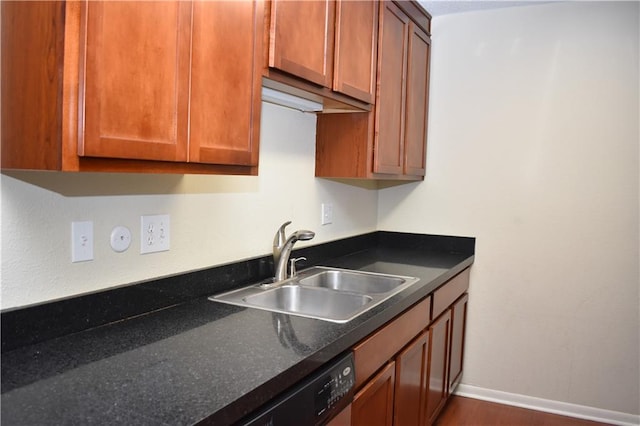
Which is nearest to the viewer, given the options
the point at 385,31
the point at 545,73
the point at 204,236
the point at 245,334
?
the point at 245,334

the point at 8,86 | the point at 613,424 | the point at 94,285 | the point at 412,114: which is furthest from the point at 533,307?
the point at 8,86

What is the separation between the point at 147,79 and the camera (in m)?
1.17

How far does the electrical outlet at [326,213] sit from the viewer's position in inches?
106

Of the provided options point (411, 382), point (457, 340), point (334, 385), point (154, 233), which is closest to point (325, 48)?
point (154, 233)

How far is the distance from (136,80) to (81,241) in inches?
19.7

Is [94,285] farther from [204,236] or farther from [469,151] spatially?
[469,151]

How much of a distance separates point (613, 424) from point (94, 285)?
281 centimetres

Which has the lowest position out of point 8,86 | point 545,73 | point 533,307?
point 533,307

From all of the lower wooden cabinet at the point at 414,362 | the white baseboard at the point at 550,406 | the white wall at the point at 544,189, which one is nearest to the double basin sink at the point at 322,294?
the lower wooden cabinet at the point at 414,362

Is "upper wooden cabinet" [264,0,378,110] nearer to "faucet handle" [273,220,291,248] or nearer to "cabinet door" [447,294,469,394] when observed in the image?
"faucet handle" [273,220,291,248]

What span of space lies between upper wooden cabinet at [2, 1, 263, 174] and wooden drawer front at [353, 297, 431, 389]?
0.72 m

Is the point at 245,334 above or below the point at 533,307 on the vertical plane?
above

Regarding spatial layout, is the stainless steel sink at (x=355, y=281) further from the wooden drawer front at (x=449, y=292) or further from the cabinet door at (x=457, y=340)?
the cabinet door at (x=457, y=340)

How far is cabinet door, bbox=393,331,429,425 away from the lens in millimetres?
1966
